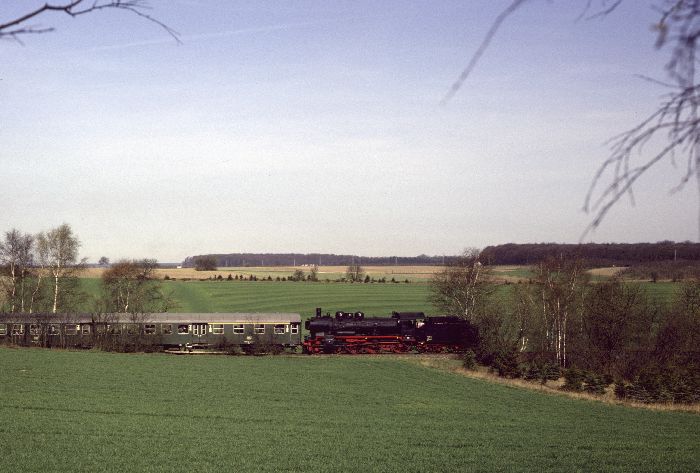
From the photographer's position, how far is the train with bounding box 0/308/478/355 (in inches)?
1698

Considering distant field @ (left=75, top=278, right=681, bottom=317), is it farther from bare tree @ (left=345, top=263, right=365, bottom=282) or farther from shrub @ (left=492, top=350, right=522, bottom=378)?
shrub @ (left=492, top=350, right=522, bottom=378)

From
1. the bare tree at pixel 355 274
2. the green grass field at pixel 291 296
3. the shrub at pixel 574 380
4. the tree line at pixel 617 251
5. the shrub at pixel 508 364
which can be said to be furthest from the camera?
the bare tree at pixel 355 274

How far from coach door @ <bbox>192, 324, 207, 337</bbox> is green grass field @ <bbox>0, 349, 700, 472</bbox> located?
7385 mm

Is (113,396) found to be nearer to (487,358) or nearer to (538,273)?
(487,358)

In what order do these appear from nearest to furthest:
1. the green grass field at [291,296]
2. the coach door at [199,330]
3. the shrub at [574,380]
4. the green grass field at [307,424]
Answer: the green grass field at [307,424] < the shrub at [574,380] < the coach door at [199,330] < the green grass field at [291,296]

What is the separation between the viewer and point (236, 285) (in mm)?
100875

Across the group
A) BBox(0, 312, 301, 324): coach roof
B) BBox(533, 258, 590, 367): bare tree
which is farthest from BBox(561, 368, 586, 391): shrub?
BBox(0, 312, 301, 324): coach roof

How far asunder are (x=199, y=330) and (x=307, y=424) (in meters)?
24.7

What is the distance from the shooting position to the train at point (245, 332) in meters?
43.1

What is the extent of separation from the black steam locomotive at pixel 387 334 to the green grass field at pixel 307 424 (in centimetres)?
637

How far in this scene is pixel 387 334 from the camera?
1705 inches

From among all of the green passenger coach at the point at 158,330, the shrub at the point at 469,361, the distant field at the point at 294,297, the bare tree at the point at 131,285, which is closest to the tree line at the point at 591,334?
the shrub at the point at 469,361

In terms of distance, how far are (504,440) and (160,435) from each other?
10706 millimetres

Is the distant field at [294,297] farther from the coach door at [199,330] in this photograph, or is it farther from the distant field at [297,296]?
the coach door at [199,330]
